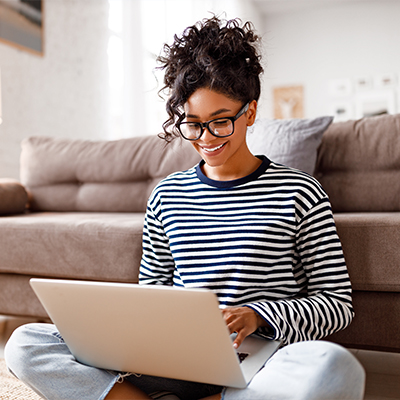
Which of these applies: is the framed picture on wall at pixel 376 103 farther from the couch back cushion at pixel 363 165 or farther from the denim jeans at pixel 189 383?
the denim jeans at pixel 189 383

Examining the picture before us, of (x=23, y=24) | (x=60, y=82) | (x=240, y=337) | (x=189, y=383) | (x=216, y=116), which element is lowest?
(x=189, y=383)

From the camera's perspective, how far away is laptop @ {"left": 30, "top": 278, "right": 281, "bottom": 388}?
620mm

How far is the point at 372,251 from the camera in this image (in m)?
1.11

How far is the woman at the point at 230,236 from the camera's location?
0.80 meters

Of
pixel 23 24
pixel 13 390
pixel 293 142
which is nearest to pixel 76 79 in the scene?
pixel 23 24

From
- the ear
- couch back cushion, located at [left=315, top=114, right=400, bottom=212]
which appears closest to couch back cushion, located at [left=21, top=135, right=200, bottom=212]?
couch back cushion, located at [left=315, top=114, right=400, bottom=212]

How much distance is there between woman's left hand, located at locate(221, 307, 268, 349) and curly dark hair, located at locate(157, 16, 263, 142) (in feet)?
1.31

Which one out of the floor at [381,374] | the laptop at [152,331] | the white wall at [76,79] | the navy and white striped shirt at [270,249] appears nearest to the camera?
the laptop at [152,331]

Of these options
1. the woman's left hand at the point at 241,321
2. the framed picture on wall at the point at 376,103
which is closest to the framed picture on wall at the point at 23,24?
the woman's left hand at the point at 241,321

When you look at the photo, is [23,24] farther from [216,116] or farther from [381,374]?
[381,374]

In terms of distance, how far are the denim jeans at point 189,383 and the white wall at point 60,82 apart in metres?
2.13

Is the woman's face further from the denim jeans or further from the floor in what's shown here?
the floor

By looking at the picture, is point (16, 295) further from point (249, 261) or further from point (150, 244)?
point (249, 261)

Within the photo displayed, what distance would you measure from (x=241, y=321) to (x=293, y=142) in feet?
2.61
